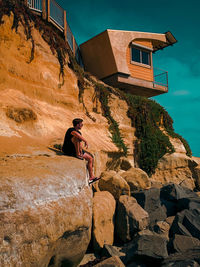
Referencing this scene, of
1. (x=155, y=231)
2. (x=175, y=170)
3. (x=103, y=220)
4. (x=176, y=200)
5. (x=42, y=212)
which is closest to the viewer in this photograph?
(x=42, y=212)

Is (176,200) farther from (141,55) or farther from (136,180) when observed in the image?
(141,55)

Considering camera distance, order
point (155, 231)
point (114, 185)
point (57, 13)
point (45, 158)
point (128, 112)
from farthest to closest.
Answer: point (128, 112), point (57, 13), point (114, 185), point (155, 231), point (45, 158)

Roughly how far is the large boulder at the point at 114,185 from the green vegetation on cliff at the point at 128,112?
4118mm

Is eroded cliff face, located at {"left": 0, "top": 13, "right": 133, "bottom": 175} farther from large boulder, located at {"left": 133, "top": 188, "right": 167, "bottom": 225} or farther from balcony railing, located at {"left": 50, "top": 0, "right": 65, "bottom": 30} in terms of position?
balcony railing, located at {"left": 50, "top": 0, "right": 65, "bottom": 30}

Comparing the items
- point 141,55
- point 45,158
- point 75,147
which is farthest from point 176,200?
point 141,55

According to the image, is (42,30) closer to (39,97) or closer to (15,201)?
(39,97)

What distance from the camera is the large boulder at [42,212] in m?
2.93

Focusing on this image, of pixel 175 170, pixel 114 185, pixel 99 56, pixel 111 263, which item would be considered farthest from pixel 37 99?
pixel 99 56

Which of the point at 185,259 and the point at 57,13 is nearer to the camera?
the point at 185,259

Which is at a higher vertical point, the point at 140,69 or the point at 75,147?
the point at 140,69

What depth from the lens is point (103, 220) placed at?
17.8ft

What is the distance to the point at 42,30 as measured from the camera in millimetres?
9836

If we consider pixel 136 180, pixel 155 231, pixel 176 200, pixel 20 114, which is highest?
pixel 20 114

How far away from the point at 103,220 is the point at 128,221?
69 centimetres
